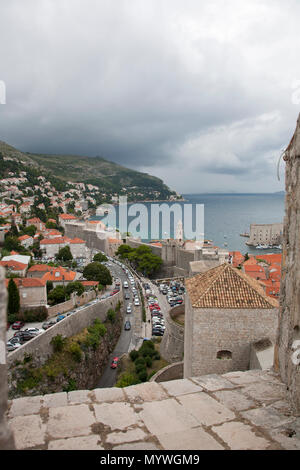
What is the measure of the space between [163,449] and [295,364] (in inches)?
56.8

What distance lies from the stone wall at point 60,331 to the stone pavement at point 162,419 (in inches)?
413

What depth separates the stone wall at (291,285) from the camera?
8.90ft

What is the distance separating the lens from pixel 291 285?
9.66ft

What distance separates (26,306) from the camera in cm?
1909

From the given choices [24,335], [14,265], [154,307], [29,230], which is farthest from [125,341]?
[29,230]

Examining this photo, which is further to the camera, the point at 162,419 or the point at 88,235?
the point at 88,235

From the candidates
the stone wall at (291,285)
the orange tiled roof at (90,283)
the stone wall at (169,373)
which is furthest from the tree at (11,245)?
the stone wall at (291,285)

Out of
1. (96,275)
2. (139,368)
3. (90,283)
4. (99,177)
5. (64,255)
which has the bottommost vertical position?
(139,368)

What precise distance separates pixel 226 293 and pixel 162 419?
16.9 feet

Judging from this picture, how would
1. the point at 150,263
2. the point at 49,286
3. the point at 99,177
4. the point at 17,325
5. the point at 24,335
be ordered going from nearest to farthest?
A: the point at 24,335 → the point at 17,325 → the point at 49,286 → the point at 150,263 → the point at 99,177

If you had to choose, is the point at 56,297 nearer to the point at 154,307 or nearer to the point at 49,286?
the point at 49,286

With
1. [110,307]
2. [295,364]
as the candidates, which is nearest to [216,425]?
[295,364]

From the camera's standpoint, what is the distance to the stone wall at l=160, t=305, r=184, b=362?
14188mm
